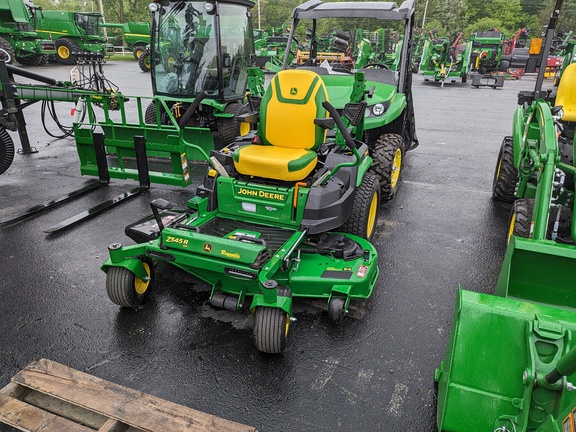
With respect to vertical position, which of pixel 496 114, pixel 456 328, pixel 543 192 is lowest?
pixel 496 114

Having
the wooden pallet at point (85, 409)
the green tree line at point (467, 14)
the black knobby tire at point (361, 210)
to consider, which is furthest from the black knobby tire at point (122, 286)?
the green tree line at point (467, 14)

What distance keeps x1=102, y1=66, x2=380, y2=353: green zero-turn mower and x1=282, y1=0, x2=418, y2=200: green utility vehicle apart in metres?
1.06

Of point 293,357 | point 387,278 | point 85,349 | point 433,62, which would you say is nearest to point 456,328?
point 293,357

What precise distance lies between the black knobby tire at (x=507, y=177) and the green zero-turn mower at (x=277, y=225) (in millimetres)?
1994

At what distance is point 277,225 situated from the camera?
A: 390 centimetres

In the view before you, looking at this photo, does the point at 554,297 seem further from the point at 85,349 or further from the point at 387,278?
the point at 85,349

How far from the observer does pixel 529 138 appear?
4.68 meters

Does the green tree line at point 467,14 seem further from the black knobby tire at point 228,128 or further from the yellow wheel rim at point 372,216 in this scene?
the yellow wheel rim at point 372,216

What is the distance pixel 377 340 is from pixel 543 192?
1.60 m

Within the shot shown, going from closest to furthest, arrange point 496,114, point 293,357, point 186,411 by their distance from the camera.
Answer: point 186,411 → point 293,357 → point 496,114

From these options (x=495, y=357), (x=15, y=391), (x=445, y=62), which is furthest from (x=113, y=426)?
(x=445, y=62)

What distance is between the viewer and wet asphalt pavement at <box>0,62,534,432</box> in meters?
2.82

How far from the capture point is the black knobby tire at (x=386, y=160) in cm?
559

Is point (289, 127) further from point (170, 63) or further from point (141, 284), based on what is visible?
point (170, 63)
